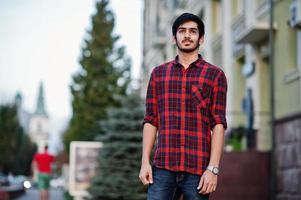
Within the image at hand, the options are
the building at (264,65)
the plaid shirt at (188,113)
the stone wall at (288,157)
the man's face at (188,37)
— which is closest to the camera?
the plaid shirt at (188,113)

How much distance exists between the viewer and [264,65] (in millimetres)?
17266

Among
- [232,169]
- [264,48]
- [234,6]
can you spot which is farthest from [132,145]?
[234,6]

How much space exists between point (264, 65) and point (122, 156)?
5834mm

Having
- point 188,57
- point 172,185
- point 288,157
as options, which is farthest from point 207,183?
point 288,157

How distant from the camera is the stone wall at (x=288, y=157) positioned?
39.0 ft

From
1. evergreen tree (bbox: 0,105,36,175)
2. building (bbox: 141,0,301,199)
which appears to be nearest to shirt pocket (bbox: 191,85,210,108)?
building (bbox: 141,0,301,199)

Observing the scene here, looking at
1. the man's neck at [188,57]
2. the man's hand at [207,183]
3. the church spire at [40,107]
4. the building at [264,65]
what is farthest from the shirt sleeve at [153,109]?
the church spire at [40,107]

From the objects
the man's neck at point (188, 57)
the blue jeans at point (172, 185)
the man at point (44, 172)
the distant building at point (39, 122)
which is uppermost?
the distant building at point (39, 122)

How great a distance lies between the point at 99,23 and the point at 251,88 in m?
26.6

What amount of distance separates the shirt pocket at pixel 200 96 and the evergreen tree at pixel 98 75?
3527 cm

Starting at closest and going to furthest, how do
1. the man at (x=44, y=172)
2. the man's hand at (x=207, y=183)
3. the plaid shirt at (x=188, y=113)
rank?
1. the man's hand at (x=207, y=183)
2. the plaid shirt at (x=188, y=113)
3. the man at (x=44, y=172)

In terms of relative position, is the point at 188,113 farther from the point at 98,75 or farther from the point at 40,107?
the point at 40,107

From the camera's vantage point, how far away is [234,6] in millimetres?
20547

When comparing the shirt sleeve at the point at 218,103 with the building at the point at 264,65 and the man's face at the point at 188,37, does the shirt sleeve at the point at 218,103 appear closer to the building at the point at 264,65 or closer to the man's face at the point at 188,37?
the man's face at the point at 188,37
